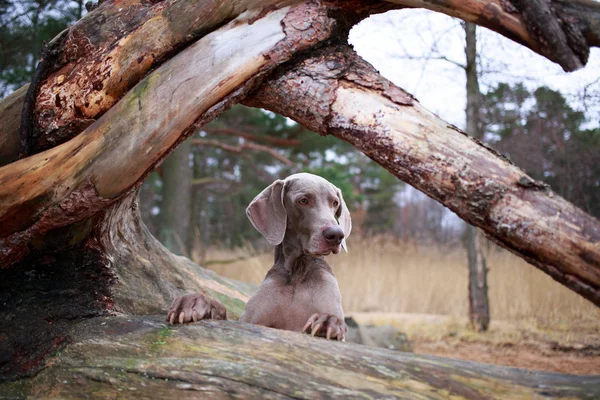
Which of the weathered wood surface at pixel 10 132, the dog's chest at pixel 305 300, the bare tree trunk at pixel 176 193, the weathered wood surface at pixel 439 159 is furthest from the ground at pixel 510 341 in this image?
the weathered wood surface at pixel 10 132

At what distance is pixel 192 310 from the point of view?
8.18 ft

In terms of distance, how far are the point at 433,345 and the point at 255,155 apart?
7.51m

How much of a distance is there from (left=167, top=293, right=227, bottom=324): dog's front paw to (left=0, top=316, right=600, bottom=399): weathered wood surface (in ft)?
0.19

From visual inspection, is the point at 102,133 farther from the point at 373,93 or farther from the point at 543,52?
the point at 543,52

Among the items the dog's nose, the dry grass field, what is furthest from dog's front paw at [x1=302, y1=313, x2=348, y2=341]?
the dry grass field

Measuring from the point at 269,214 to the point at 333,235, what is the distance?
52cm

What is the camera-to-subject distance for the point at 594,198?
15.2 ft

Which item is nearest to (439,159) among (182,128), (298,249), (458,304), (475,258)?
(182,128)

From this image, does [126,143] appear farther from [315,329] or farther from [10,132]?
[315,329]

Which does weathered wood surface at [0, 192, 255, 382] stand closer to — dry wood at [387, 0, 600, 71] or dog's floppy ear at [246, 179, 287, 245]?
dog's floppy ear at [246, 179, 287, 245]

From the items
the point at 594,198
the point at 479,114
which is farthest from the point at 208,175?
the point at 594,198

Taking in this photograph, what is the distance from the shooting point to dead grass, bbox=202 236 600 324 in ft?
19.7

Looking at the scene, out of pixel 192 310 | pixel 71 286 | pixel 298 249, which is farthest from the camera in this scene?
pixel 298 249

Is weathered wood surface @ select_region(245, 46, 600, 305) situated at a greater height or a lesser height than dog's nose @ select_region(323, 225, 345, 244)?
greater
